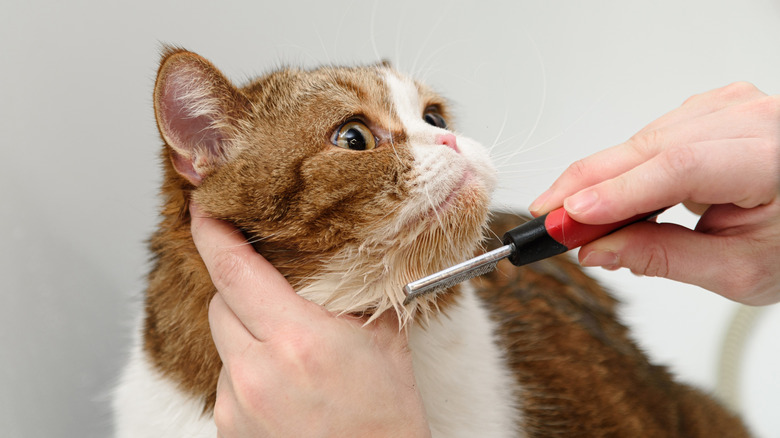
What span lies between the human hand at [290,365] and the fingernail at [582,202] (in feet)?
1.23

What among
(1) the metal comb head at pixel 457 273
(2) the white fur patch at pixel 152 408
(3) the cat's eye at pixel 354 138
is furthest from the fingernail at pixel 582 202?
(2) the white fur patch at pixel 152 408

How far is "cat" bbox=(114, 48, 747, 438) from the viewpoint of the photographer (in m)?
0.93

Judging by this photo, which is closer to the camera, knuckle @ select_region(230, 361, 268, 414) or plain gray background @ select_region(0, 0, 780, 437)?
knuckle @ select_region(230, 361, 268, 414)

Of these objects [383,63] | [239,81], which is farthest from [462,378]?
[239,81]

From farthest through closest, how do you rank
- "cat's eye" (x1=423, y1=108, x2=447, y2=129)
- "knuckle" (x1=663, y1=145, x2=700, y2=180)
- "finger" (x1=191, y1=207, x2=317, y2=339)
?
1. "cat's eye" (x1=423, y1=108, x2=447, y2=129)
2. "finger" (x1=191, y1=207, x2=317, y2=339)
3. "knuckle" (x1=663, y1=145, x2=700, y2=180)

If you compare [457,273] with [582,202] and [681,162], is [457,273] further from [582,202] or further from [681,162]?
[681,162]

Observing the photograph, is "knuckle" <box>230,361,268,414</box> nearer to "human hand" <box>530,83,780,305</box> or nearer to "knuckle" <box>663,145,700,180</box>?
"human hand" <box>530,83,780,305</box>

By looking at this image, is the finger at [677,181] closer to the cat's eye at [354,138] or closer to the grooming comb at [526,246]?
the grooming comb at [526,246]

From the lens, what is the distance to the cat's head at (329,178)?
924 mm

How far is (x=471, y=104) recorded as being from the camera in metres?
1.88

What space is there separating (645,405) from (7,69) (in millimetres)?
1731

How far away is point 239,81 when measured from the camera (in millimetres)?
1408

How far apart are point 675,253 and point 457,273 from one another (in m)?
0.37

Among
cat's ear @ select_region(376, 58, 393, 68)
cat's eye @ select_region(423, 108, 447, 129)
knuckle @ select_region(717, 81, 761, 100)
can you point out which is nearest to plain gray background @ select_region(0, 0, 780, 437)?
cat's ear @ select_region(376, 58, 393, 68)
